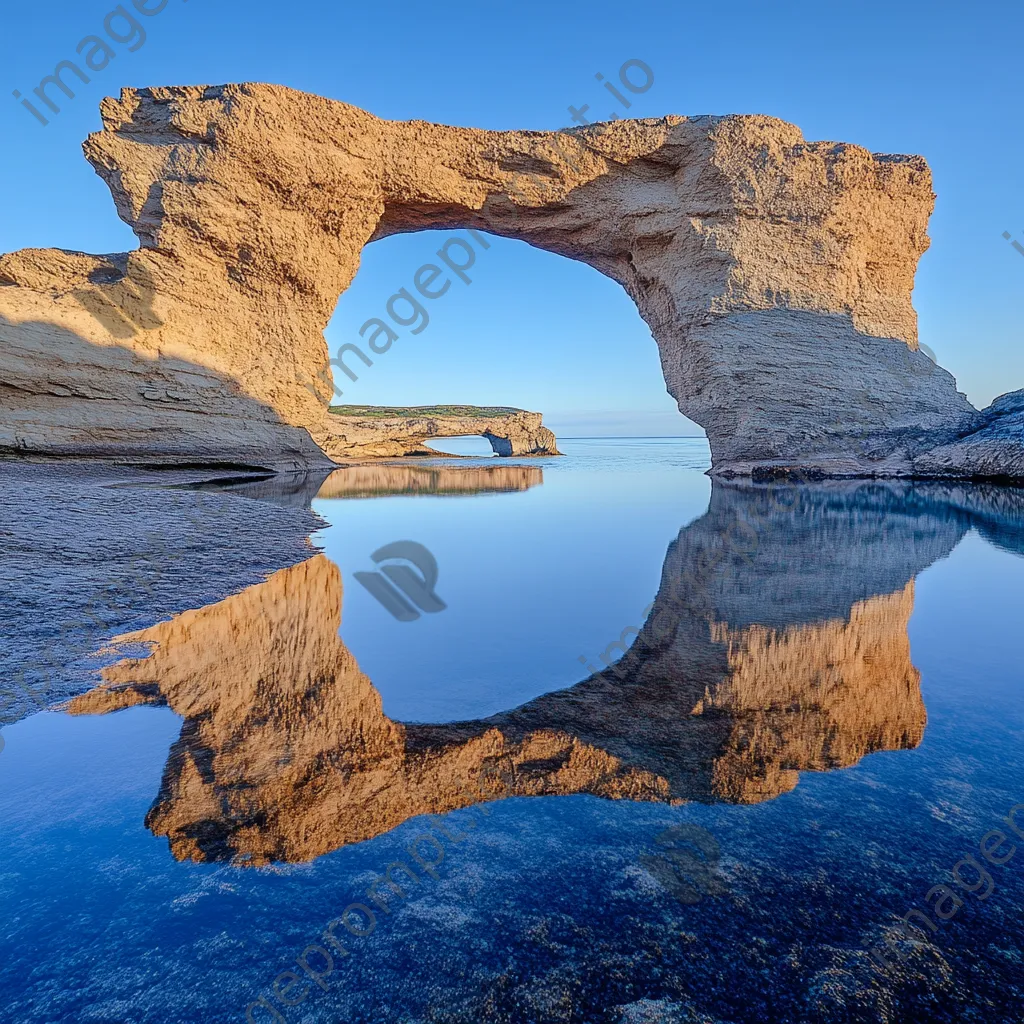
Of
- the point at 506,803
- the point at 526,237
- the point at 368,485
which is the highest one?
the point at 526,237

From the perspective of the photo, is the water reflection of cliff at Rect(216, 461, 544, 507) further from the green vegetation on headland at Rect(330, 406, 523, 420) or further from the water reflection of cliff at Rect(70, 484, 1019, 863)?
the green vegetation on headland at Rect(330, 406, 523, 420)

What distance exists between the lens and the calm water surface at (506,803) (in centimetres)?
116

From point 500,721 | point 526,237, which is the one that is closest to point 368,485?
point 526,237

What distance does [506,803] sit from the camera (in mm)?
1771

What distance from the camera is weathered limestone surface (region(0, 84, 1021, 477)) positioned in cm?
1171

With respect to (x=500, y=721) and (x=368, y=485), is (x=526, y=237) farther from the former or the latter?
(x=500, y=721)

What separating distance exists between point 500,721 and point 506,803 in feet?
1.70

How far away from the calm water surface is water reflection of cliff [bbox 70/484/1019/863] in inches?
0.6

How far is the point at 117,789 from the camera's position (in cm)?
179

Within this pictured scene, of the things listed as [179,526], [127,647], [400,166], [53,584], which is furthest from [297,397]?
[127,647]

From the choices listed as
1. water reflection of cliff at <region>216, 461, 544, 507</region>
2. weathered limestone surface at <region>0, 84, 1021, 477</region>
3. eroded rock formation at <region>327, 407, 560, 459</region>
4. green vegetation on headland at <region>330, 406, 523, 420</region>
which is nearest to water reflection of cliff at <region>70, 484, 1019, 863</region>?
water reflection of cliff at <region>216, 461, 544, 507</region>

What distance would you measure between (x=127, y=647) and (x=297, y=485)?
9605 millimetres

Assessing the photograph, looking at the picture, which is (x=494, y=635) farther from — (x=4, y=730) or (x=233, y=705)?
(x=4, y=730)

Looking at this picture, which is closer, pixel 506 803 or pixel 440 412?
pixel 506 803
